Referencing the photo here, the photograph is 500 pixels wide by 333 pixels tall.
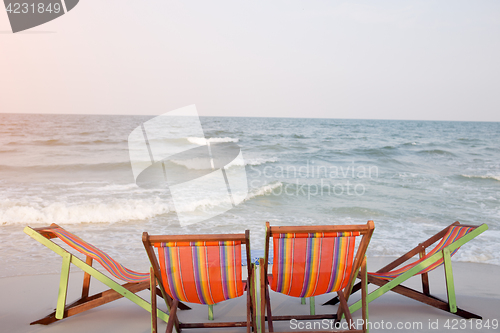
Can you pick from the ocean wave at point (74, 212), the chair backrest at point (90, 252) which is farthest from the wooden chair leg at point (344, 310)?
the ocean wave at point (74, 212)

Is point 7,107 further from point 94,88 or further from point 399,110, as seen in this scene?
point 399,110

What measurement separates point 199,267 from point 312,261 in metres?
0.66

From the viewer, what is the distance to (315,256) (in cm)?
209

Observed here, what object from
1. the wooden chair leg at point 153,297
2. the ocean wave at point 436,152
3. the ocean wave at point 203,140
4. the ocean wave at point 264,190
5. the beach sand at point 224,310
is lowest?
the ocean wave at point 436,152

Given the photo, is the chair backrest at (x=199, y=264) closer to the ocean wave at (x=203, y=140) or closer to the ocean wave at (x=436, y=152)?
the ocean wave at (x=203, y=140)

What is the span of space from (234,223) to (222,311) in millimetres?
3490

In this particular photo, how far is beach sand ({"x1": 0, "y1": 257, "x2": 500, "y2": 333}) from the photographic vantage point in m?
2.56

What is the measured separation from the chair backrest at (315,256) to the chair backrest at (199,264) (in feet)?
0.70

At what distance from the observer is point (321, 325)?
2590mm

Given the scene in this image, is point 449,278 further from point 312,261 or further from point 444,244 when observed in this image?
point 312,261

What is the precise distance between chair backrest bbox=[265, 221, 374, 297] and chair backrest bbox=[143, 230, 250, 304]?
0.21m

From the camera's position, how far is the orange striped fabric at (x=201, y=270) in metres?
1.96

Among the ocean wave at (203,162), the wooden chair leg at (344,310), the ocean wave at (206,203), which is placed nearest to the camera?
the wooden chair leg at (344,310)

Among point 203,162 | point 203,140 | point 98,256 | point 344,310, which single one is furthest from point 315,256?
point 203,140
